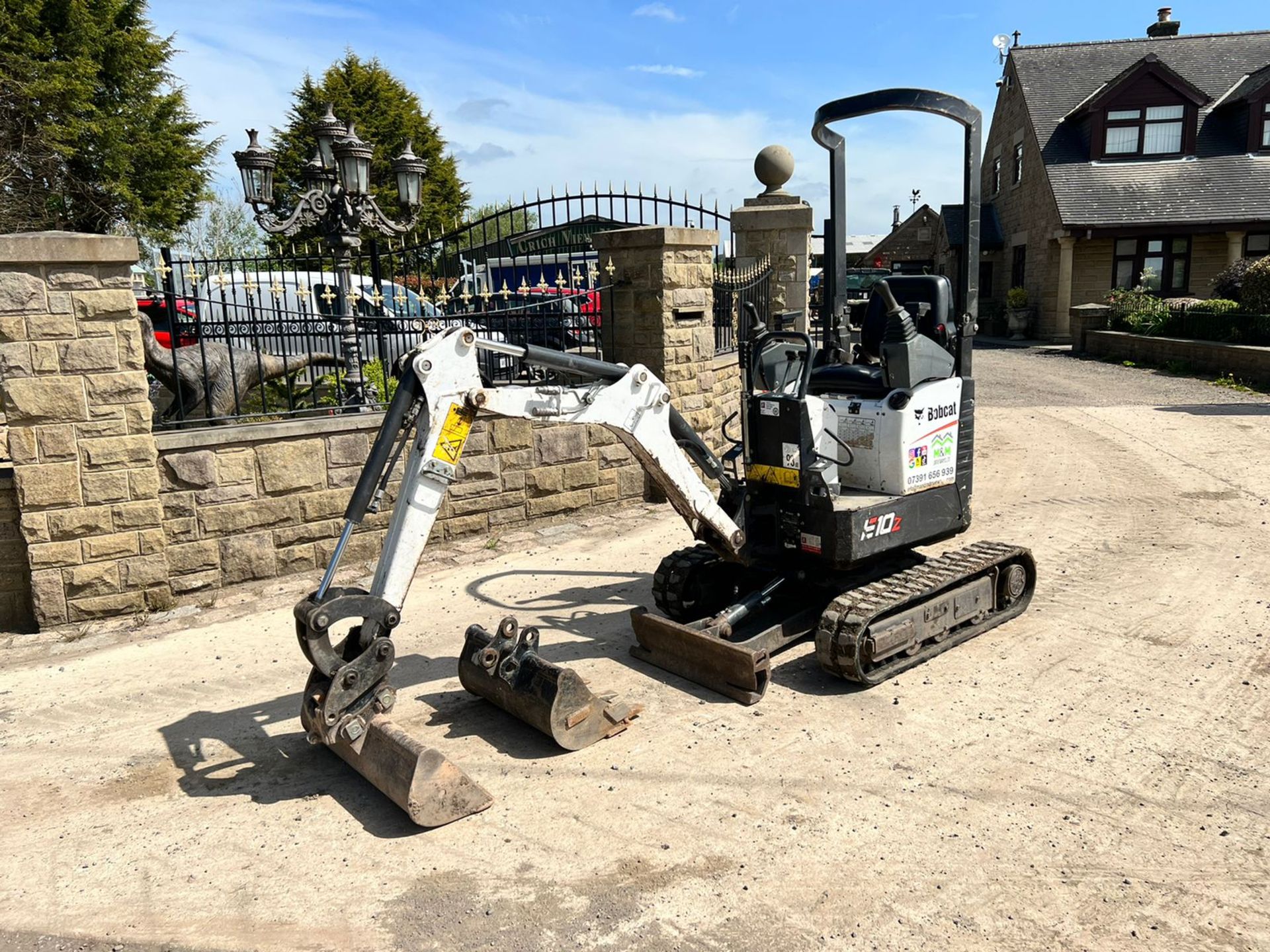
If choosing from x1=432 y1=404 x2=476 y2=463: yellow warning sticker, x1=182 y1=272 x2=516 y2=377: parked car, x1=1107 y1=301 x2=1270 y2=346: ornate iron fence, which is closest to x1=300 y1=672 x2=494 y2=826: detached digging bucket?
x1=432 y1=404 x2=476 y2=463: yellow warning sticker

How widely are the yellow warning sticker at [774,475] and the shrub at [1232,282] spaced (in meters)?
18.6

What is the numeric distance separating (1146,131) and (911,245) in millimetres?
11473

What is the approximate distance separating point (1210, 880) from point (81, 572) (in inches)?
252

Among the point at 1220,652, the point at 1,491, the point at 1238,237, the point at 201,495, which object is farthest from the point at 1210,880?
the point at 1238,237

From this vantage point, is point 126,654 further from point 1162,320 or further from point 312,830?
point 1162,320

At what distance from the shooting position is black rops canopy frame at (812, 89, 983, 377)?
539 centimetres

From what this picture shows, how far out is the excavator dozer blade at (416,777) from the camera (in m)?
3.79

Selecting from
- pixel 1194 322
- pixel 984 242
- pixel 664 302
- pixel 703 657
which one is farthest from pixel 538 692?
pixel 984 242

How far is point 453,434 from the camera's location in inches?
163

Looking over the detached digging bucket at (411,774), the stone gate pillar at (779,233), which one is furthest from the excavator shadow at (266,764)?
the stone gate pillar at (779,233)

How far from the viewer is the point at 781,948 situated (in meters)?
3.06

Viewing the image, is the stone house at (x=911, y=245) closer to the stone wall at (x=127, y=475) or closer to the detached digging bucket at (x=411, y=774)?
the stone wall at (x=127, y=475)

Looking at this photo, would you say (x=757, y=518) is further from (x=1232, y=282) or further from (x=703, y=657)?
(x=1232, y=282)

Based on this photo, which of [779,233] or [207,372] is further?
[779,233]
